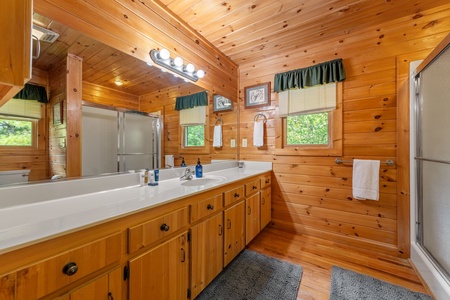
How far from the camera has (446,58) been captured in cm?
137

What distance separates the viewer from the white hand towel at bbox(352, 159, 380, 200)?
194 centimetres

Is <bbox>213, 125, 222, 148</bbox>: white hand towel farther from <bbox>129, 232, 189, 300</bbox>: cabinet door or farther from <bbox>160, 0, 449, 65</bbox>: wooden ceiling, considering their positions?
<bbox>129, 232, 189, 300</bbox>: cabinet door

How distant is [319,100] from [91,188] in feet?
7.82

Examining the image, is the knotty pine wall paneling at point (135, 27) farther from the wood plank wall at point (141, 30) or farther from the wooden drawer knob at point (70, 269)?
the wooden drawer knob at point (70, 269)

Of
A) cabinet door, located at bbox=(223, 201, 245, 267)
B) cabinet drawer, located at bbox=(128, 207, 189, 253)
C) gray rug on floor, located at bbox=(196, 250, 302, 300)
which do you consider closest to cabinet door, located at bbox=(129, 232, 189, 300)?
cabinet drawer, located at bbox=(128, 207, 189, 253)

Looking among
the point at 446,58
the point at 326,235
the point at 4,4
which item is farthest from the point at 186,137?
the point at 446,58

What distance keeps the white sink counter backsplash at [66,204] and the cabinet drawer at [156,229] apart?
0.09 metres

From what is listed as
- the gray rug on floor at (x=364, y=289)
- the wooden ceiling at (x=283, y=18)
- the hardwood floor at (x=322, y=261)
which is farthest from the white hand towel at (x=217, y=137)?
the gray rug on floor at (x=364, y=289)

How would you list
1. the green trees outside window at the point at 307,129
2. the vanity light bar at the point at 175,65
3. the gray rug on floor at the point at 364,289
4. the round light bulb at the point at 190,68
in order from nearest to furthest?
the gray rug on floor at the point at 364,289 → the vanity light bar at the point at 175,65 → the round light bulb at the point at 190,68 → the green trees outside window at the point at 307,129

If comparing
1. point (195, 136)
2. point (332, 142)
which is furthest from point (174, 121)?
point (332, 142)

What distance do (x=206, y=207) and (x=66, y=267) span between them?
823 millimetres

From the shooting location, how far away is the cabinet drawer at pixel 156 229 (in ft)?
2.98

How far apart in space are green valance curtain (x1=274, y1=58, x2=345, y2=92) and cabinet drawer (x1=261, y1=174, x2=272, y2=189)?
1.15 m

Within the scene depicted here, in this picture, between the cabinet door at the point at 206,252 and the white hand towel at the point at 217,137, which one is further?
the white hand towel at the point at 217,137
